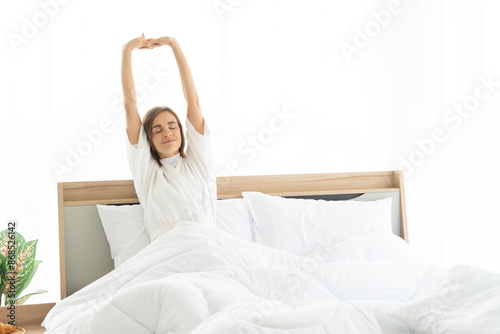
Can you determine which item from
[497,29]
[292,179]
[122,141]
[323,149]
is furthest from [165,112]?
[497,29]

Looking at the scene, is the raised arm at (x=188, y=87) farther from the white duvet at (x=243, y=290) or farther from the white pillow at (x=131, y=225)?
the white duvet at (x=243, y=290)

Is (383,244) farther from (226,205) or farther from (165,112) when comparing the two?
(165,112)

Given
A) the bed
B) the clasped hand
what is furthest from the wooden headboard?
the clasped hand

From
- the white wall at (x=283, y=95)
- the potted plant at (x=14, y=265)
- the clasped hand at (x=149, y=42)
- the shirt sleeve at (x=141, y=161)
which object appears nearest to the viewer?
the potted plant at (x=14, y=265)

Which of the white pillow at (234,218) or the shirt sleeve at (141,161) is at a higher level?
the shirt sleeve at (141,161)

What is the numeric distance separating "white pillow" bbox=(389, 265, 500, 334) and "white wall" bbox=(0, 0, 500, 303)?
1.84 metres

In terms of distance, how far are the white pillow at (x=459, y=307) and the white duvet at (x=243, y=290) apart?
48 mm

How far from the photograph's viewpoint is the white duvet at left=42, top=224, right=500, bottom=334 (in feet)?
4.83

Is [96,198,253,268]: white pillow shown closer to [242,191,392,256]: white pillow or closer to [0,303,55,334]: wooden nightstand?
[242,191,392,256]: white pillow

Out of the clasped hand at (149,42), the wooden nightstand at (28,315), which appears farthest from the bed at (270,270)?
the clasped hand at (149,42)

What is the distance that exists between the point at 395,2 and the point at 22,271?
8.49 ft

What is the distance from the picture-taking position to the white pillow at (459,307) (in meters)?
1.38

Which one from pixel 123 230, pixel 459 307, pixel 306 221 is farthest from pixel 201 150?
pixel 459 307

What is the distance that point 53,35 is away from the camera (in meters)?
3.12
